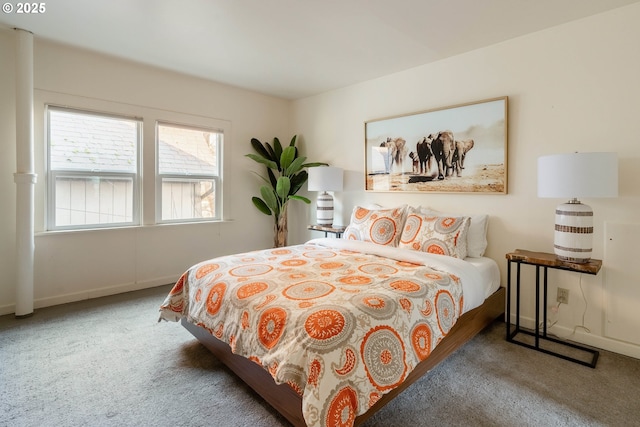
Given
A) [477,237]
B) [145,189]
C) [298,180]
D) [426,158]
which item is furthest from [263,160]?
[477,237]

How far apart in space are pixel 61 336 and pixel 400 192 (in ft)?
10.8

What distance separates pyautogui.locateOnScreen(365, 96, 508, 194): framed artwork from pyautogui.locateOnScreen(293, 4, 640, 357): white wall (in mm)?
90

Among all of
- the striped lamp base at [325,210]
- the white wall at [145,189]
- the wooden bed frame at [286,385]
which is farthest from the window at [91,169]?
the striped lamp base at [325,210]

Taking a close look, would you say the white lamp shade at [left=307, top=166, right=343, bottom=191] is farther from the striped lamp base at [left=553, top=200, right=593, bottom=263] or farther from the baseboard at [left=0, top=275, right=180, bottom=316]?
the striped lamp base at [left=553, top=200, right=593, bottom=263]

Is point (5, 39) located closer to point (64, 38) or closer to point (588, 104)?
point (64, 38)

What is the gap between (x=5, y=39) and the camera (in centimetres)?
273

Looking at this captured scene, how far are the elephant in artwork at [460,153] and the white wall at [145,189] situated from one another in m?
2.66

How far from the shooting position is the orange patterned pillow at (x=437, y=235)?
8.39 feet

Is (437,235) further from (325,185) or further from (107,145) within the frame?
(107,145)

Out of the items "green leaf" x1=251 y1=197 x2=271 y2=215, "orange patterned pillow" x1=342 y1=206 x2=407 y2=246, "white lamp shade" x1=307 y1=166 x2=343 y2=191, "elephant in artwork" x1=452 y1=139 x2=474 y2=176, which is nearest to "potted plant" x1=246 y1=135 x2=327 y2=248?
"green leaf" x1=251 y1=197 x2=271 y2=215

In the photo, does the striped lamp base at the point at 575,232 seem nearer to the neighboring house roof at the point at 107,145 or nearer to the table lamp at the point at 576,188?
the table lamp at the point at 576,188

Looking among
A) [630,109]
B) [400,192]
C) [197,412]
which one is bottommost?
[197,412]

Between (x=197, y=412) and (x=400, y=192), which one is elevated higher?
(x=400, y=192)

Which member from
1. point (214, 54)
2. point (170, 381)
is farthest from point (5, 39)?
point (170, 381)
